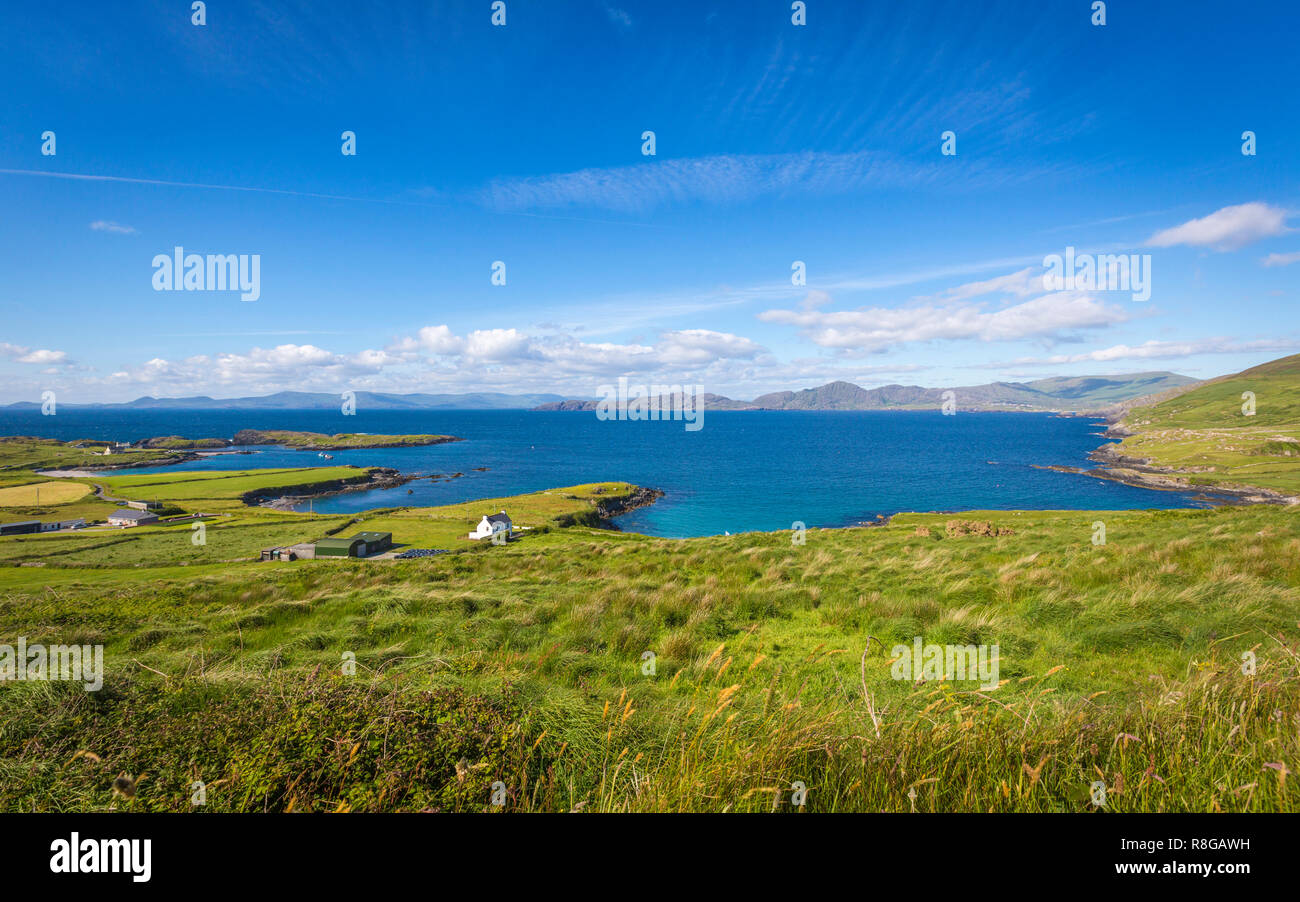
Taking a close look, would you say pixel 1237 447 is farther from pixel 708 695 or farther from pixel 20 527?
pixel 20 527

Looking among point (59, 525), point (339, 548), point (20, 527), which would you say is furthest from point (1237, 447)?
point (20, 527)

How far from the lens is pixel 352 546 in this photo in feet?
169

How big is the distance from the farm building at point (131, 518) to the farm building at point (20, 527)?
7095 mm

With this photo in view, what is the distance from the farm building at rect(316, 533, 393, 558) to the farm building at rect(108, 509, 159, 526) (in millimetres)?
41069

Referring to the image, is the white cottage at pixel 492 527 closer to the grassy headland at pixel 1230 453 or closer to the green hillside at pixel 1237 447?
the green hillside at pixel 1237 447

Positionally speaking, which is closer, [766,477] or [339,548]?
[339,548]

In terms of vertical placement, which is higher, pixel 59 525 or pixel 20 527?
pixel 20 527

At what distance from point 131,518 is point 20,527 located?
39.1 feet

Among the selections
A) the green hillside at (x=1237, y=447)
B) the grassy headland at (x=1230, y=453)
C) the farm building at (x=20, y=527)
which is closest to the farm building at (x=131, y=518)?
the farm building at (x=20, y=527)

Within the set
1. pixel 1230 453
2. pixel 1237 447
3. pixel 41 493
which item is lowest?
pixel 41 493

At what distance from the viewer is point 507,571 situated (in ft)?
71.9

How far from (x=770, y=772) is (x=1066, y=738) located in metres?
2.30
